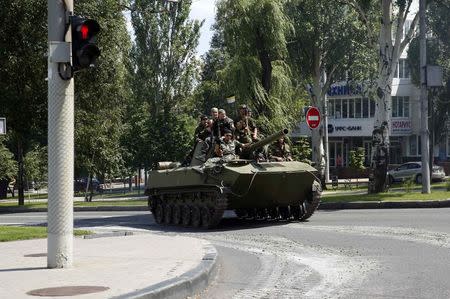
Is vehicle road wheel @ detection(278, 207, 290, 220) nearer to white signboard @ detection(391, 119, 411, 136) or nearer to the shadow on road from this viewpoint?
the shadow on road

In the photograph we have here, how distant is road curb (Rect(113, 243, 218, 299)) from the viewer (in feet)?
25.4

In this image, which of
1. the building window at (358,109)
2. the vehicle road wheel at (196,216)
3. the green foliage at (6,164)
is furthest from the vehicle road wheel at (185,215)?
the building window at (358,109)

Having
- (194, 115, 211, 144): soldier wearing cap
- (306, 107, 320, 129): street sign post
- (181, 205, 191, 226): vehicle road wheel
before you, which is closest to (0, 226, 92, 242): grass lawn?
(181, 205, 191, 226): vehicle road wheel

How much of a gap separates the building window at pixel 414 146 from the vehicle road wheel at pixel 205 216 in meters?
48.5

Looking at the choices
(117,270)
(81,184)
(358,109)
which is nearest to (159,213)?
(117,270)

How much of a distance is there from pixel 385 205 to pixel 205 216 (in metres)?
7.33

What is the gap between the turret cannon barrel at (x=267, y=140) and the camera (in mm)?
17453

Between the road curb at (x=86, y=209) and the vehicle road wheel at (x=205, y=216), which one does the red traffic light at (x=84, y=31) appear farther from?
the road curb at (x=86, y=209)

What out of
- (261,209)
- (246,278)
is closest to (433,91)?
→ (261,209)

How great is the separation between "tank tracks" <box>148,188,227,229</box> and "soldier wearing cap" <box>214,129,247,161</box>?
1.05 meters

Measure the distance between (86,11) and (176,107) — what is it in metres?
19.9

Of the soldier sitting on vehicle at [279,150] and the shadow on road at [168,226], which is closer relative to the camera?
the shadow on road at [168,226]

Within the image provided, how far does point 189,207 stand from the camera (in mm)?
19094

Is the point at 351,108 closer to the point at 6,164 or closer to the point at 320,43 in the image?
the point at 320,43
